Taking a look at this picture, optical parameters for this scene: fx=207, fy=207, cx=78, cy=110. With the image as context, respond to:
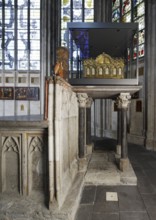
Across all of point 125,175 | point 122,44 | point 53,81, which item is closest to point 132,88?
point 125,175

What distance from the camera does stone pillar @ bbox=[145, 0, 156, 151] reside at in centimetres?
789

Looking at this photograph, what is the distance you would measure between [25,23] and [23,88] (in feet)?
11.3

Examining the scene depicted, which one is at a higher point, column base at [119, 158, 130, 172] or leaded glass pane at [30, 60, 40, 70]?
leaded glass pane at [30, 60, 40, 70]

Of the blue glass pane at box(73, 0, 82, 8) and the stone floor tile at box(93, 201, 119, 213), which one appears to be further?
the blue glass pane at box(73, 0, 82, 8)

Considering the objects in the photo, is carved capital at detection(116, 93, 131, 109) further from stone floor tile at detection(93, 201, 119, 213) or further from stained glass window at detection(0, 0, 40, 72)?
stained glass window at detection(0, 0, 40, 72)

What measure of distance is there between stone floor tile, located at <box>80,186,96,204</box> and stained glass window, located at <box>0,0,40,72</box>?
8425mm

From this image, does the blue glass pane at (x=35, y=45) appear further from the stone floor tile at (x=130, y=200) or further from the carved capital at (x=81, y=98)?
the stone floor tile at (x=130, y=200)

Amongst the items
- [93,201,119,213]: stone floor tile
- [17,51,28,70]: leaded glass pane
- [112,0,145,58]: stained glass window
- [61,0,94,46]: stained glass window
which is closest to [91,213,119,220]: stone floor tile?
[93,201,119,213]: stone floor tile

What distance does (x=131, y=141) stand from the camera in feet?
29.8

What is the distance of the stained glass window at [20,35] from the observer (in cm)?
1084

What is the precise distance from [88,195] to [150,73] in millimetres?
6053

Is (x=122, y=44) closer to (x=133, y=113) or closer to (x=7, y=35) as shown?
(x=133, y=113)

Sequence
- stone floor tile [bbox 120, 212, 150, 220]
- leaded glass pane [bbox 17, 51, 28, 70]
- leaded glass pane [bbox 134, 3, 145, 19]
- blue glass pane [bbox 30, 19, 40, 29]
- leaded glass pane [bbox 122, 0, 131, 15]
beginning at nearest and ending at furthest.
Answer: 1. stone floor tile [bbox 120, 212, 150, 220]
2. leaded glass pane [bbox 134, 3, 145, 19]
3. leaded glass pane [bbox 122, 0, 131, 15]
4. blue glass pane [bbox 30, 19, 40, 29]
5. leaded glass pane [bbox 17, 51, 28, 70]

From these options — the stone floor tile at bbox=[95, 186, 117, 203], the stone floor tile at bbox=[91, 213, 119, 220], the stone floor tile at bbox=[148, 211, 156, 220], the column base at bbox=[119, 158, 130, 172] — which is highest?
the column base at bbox=[119, 158, 130, 172]
